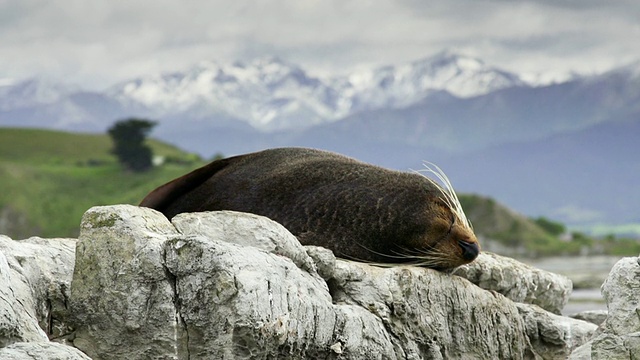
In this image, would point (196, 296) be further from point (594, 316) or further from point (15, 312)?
point (594, 316)

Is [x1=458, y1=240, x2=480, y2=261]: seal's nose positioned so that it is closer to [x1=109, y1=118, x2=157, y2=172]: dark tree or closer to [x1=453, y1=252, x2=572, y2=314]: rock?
[x1=453, y1=252, x2=572, y2=314]: rock

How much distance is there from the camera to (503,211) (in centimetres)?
13800

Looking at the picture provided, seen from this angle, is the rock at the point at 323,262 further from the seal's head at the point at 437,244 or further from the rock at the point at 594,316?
the rock at the point at 594,316

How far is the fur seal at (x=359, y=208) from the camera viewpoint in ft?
38.7

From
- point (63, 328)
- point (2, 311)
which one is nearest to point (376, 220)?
point (63, 328)

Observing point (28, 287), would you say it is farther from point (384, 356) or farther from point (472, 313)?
point (472, 313)

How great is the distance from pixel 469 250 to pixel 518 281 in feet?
5.92

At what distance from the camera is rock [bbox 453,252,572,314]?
1273 centimetres

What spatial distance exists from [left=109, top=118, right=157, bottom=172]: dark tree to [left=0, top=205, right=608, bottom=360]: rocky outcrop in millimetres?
139873

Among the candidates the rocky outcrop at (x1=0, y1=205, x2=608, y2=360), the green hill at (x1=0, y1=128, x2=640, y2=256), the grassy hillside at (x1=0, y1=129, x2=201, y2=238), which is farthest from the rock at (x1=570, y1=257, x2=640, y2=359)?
the grassy hillside at (x1=0, y1=129, x2=201, y2=238)

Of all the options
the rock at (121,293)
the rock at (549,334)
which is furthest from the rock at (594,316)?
the rock at (121,293)

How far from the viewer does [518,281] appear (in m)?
13.2

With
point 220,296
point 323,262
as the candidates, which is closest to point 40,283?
point 220,296

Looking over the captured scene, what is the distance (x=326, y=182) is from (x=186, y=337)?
4141 millimetres
